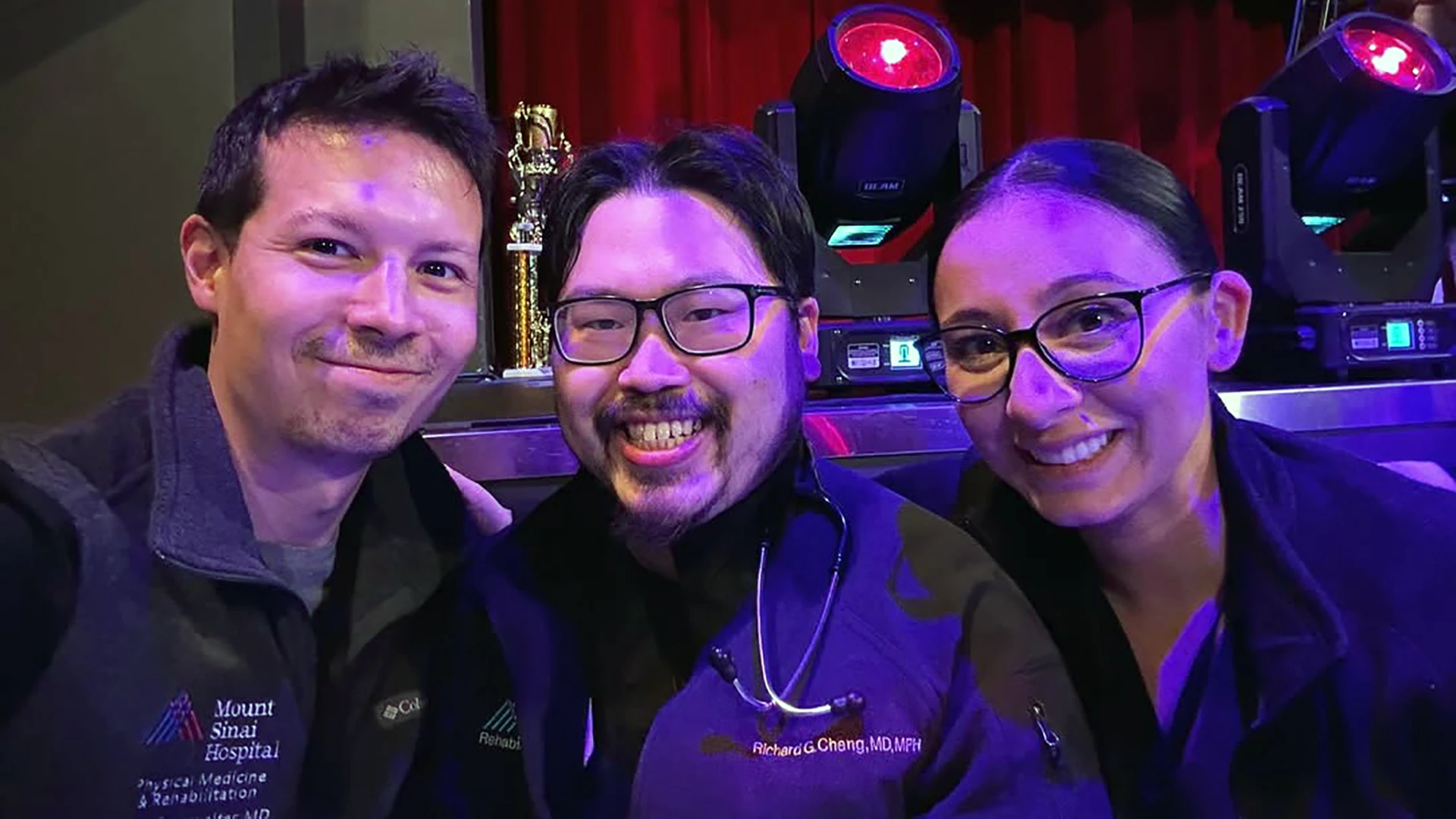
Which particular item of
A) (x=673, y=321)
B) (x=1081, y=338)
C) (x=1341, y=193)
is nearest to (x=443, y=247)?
(x=673, y=321)

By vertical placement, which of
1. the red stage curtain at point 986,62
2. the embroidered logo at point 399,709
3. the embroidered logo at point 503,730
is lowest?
the embroidered logo at point 503,730

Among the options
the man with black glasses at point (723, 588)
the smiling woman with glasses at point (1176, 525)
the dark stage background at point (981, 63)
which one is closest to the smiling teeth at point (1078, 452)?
the smiling woman with glasses at point (1176, 525)

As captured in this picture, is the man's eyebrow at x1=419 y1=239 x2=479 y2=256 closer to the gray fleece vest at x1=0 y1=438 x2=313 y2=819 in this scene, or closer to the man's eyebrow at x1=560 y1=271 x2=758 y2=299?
the man's eyebrow at x1=560 y1=271 x2=758 y2=299

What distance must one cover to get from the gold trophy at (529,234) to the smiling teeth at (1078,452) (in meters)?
1.12

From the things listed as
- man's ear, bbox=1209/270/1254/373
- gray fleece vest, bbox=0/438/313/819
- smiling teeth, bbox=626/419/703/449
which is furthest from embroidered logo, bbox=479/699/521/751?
man's ear, bbox=1209/270/1254/373

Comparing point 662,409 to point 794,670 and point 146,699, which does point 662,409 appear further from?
point 146,699

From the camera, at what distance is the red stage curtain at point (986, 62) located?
254cm

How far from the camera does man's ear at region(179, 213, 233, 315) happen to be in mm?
1053

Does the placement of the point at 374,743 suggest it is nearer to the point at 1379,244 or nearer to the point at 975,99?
the point at 1379,244

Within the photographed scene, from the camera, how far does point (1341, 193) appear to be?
1665 mm

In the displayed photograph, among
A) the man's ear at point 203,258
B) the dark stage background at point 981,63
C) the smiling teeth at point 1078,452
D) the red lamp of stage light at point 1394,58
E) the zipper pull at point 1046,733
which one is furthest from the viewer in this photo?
the dark stage background at point 981,63

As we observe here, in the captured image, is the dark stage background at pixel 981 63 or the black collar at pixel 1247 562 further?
the dark stage background at pixel 981 63

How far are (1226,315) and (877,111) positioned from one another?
60 cm

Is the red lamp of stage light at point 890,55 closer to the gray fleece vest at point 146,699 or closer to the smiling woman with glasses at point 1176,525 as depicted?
the smiling woman with glasses at point 1176,525
